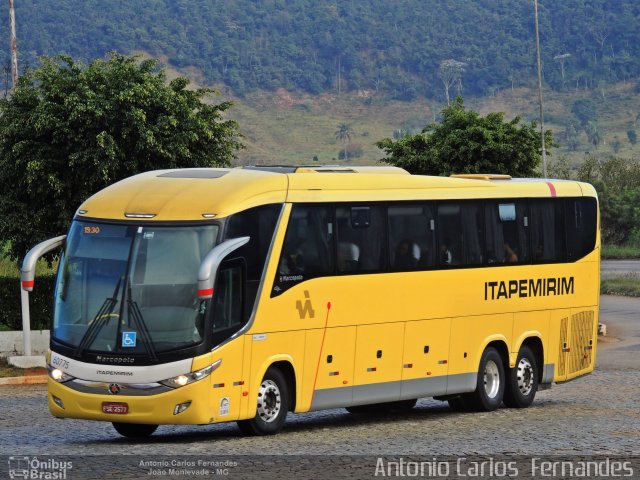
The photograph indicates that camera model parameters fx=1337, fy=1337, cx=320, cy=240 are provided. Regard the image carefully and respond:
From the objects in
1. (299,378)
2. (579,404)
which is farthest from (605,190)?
(299,378)

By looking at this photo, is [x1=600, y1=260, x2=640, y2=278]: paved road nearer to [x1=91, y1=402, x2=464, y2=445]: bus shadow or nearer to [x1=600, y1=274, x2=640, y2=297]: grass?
[x1=600, y1=274, x2=640, y2=297]: grass

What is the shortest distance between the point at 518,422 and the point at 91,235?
269 inches

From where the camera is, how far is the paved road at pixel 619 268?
67.2 meters

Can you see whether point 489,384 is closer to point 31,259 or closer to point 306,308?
point 306,308

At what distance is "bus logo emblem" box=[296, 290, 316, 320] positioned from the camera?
17703 mm

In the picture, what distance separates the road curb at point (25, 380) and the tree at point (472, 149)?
62.6 ft

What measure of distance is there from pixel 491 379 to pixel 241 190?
21.4 ft

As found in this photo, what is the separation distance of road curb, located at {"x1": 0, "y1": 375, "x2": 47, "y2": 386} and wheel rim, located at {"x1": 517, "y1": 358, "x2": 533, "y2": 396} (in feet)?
34.1

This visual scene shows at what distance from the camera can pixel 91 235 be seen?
54.9 feet

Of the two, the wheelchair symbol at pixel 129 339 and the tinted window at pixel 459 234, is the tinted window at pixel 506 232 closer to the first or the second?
the tinted window at pixel 459 234

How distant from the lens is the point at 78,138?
3284 cm

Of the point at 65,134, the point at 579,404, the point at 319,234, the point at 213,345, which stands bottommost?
the point at 579,404

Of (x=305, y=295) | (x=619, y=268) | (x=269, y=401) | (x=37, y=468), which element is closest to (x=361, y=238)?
(x=305, y=295)

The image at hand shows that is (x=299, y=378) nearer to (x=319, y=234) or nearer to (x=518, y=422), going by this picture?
(x=319, y=234)
